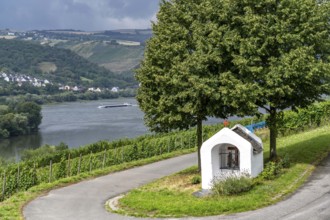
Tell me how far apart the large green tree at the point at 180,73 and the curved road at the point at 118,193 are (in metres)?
4.21

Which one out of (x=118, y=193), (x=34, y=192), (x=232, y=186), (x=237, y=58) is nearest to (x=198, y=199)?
(x=232, y=186)

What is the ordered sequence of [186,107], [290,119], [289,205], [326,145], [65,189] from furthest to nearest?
[290,119] → [326,145] → [65,189] → [186,107] → [289,205]

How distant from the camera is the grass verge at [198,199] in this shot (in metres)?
18.4

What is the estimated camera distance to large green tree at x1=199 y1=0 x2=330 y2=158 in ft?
73.8

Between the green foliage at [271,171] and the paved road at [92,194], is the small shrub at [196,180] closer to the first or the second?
the green foliage at [271,171]

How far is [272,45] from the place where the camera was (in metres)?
23.4

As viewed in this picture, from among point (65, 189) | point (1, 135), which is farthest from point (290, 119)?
point (1, 135)

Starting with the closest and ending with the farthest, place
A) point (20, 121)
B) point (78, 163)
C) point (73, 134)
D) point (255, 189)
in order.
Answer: point (255, 189) → point (78, 163) → point (73, 134) → point (20, 121)

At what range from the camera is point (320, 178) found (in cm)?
2234

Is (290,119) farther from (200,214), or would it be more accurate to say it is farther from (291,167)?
(200,214)

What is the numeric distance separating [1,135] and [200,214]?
11731 centimetres

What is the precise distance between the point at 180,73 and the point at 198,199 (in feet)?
22.4

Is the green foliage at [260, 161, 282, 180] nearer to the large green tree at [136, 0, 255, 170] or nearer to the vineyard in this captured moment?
the large green tree at [136, 0, 255, 170]

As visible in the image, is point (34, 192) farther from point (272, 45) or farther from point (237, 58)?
point (272, 45)
